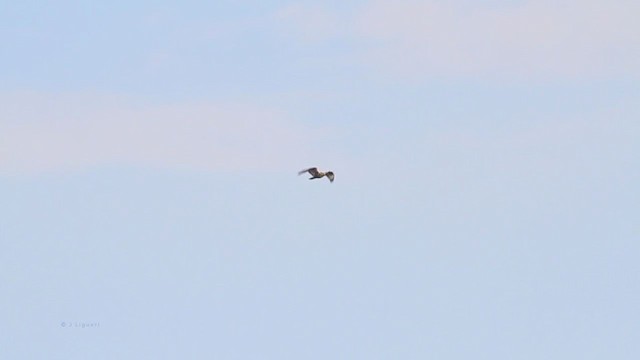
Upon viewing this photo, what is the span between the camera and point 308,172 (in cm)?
6706
